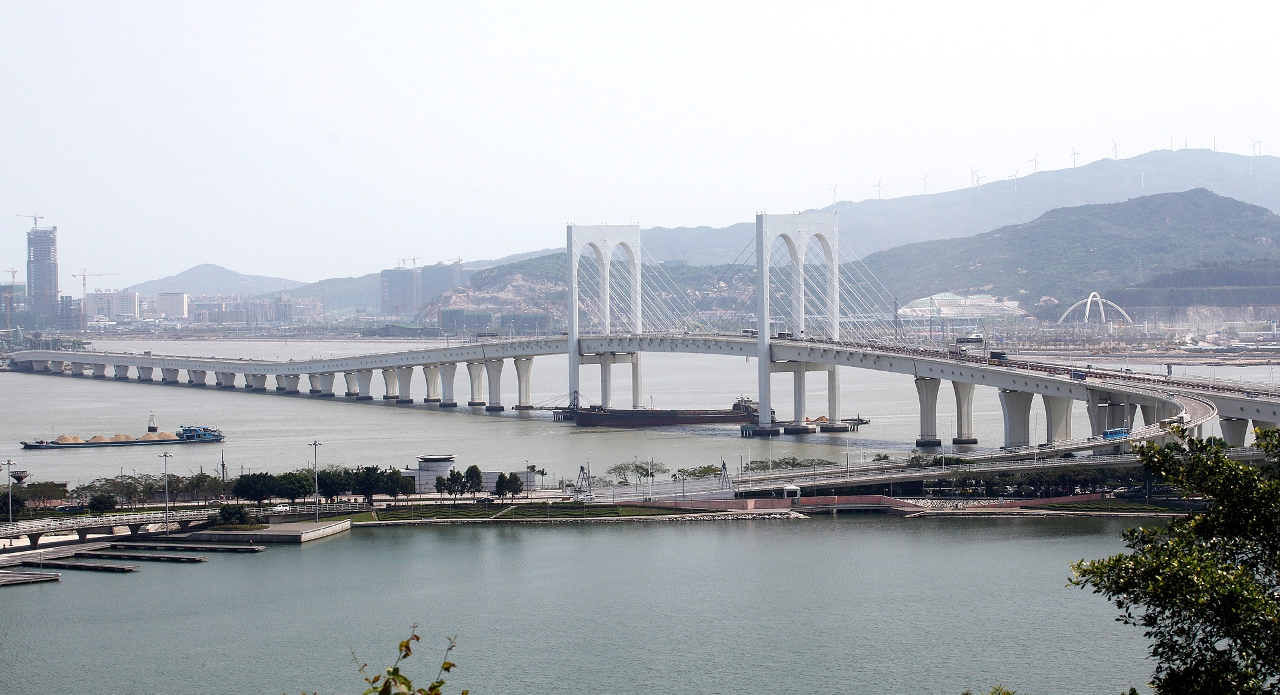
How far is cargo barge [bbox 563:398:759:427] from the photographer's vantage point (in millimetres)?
30609

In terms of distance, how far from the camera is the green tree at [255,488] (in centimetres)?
1900

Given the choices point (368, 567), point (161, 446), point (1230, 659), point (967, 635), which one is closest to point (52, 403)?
point (161, 446)

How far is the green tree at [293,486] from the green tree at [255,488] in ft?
0.33

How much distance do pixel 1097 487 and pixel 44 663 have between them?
12.5m

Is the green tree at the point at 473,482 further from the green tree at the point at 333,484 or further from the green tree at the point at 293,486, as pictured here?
the green tree at the point at 293,486

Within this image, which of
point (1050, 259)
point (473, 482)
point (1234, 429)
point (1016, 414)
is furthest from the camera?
point (1050, 259)

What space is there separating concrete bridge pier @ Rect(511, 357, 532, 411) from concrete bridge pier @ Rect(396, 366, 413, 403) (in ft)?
10.4

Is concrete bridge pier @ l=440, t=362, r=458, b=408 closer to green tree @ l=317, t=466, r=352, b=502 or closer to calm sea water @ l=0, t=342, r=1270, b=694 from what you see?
green tree @ l=317, t=466, r=352, b=502

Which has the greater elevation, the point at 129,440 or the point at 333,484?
the point at 129,440

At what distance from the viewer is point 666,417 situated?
3075cm

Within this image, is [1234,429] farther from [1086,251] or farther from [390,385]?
[1086,251]

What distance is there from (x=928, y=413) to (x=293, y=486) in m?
10.7

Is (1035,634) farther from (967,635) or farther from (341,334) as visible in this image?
(341,334)

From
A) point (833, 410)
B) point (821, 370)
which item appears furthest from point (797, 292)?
point (833, 410)
